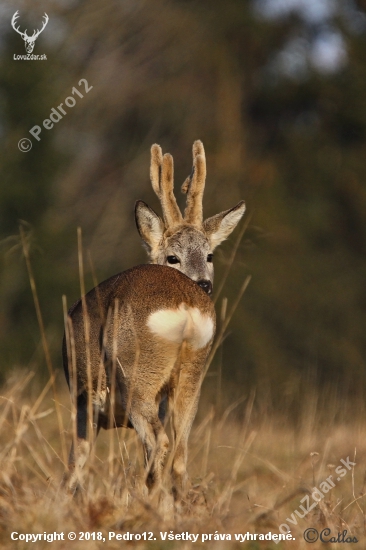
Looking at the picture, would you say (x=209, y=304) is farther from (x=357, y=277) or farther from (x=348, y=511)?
(x=357, y=277)

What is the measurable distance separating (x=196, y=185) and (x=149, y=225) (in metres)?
0.49

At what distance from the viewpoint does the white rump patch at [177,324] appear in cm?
457

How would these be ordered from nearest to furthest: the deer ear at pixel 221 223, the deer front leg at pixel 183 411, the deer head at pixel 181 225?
1. the deer front leg at pixel 183 411
2. the deer head at pixel 181 225
3. the deer ear at pixel 221 223

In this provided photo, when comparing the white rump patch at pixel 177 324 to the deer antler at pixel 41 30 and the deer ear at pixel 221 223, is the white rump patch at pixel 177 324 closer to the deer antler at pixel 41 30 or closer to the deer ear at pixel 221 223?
the deer ear at pixel 221 223

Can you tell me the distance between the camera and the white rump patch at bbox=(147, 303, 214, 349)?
180 inches

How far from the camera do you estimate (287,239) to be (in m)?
21.2

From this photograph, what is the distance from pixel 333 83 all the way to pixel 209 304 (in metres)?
18.9

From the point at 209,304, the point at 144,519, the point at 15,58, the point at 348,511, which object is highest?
the point at 15,58

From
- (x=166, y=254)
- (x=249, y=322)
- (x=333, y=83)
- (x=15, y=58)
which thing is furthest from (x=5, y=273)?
(x=333, y=83)

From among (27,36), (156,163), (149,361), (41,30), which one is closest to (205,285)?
(156,163)

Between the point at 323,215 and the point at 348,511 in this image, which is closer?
the point at 348,511

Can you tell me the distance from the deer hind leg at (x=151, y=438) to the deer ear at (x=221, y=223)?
2868 millimetres

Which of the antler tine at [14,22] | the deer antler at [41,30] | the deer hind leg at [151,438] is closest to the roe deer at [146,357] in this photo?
the deer hind leg at [151,438]

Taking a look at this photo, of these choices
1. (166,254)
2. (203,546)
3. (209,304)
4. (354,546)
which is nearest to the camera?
(203,546)
